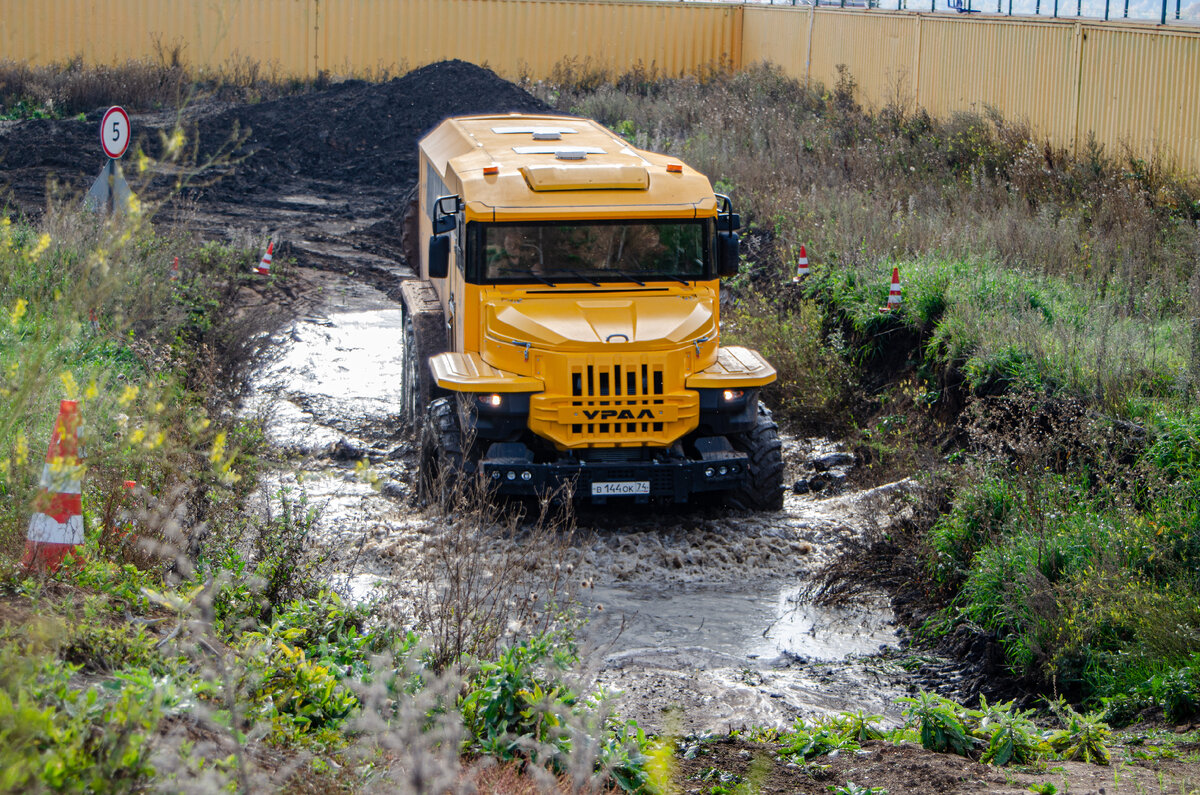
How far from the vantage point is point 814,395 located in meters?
10.5

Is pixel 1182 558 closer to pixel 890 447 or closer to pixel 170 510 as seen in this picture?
pixel 890 447

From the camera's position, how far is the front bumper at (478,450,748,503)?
7641 mm

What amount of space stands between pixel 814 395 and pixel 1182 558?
4.85 m

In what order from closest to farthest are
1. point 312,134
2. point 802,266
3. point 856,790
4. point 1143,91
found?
point 856,790
point 802,266
point 1143,91
point 312,134

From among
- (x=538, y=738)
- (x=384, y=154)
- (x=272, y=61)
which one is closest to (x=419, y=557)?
(x=538, y=738)

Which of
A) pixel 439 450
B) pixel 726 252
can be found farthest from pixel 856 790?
pixel 726 252

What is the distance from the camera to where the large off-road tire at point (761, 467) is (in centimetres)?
830

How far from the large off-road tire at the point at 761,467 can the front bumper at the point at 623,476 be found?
336 millimetres

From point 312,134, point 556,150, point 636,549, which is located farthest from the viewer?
point 312,134

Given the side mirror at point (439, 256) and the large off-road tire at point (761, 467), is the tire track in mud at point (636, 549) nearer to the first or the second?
A: the large off-road tire at point (761, 467)

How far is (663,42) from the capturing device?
29.3m

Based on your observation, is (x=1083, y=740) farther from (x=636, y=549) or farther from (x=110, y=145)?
(x=110, y=145)

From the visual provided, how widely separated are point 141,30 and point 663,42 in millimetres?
13058

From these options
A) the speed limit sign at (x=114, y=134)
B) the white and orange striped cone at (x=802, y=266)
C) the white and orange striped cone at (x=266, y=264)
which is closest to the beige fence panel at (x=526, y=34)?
the white and orange striped cone at (x=266, y=264)
